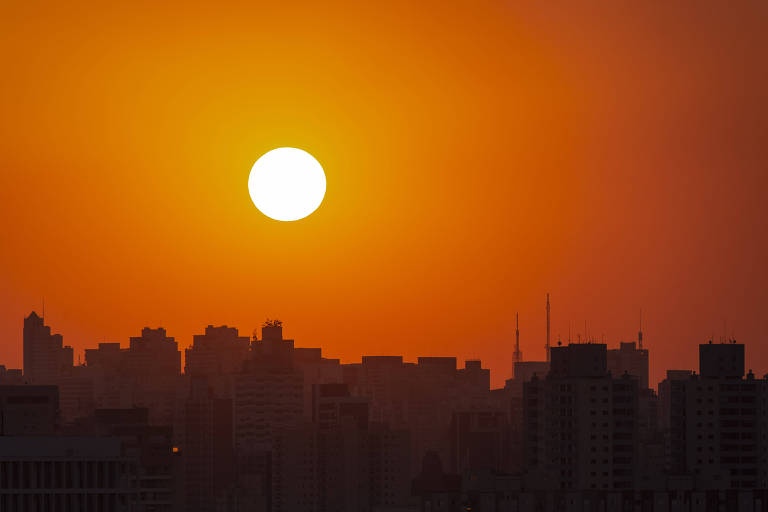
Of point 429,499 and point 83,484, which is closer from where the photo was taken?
point 83,484

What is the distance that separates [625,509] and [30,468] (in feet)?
189

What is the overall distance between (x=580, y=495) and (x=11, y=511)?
5547cm

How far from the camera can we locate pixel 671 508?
615 ft

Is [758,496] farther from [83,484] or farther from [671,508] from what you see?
[83,484]

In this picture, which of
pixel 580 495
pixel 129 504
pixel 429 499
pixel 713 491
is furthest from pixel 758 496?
pixel 129 504

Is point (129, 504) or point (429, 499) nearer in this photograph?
point (129, 504)

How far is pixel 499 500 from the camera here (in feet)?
612

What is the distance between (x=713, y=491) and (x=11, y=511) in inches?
2709

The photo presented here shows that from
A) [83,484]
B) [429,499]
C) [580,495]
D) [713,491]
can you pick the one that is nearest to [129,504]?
[83,484]

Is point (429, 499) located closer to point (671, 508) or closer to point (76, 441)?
point (671, 508)

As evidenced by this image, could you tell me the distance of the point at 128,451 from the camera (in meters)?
187

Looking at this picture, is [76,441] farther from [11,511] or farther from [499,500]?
[499,500]

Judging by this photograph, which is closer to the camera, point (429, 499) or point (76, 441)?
point (76, 441)

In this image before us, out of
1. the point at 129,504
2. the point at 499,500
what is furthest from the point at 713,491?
the point at 129,504
